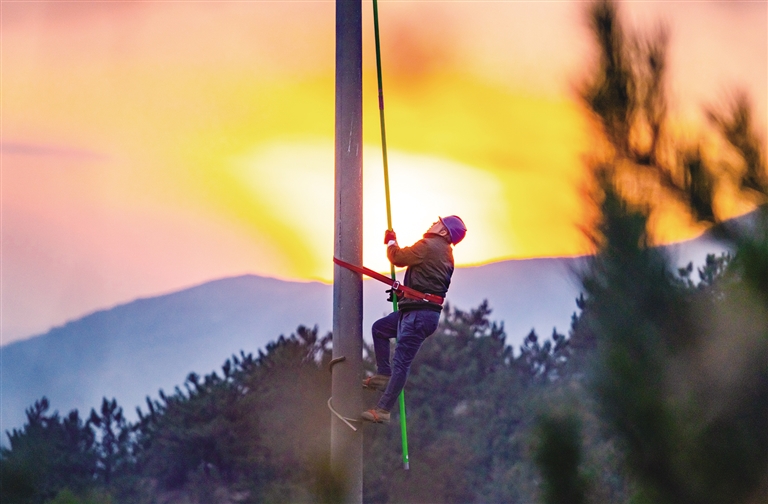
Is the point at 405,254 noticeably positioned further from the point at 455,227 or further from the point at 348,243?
the point at 348,243

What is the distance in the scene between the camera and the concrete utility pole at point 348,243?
5.19m

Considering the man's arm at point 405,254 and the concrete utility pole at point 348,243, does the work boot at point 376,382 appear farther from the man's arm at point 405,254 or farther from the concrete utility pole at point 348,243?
the concrete utility pole at point 348,243

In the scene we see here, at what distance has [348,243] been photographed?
528 centimetres

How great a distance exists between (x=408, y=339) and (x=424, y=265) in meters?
0.48

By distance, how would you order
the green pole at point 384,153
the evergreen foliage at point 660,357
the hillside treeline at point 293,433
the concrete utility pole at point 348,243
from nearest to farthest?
the evergreen foliage at point 660,357 → the concrete utility pole at point 348,243 → the green pole at point 384,153 → the hillside treeline at point 293,433

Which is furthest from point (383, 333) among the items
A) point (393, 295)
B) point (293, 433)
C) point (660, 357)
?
point (293, 433)

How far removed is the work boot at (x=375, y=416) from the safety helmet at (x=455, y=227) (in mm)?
1277

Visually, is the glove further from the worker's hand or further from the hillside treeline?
the hillside treeline

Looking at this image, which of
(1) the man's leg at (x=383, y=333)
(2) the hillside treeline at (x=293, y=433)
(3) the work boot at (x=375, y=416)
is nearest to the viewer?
(3) the work boot at (x=375, y=416)

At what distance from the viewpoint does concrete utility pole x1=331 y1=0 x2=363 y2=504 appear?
5188 mm

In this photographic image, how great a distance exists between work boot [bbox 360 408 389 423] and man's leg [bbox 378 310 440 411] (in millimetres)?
391

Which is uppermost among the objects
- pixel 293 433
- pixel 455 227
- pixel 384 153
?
pixel 384 153

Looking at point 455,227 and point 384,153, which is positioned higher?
point 384,153

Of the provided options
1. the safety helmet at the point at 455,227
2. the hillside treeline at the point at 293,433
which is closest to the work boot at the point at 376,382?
the safety helmet at the point at 455,227
